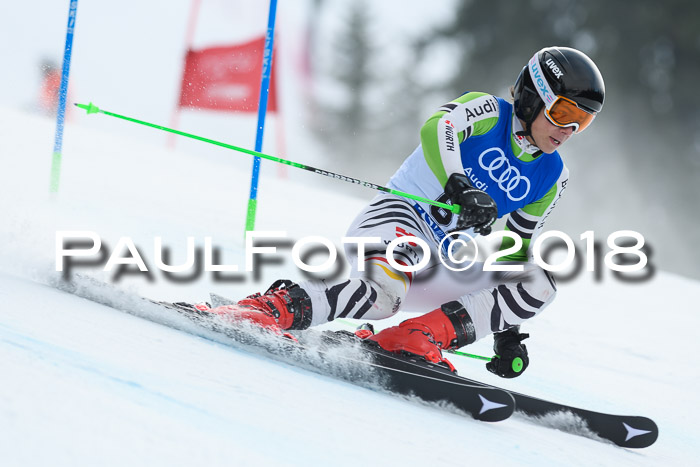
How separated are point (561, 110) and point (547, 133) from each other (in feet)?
0.32

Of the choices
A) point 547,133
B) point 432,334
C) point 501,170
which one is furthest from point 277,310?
point 547,133

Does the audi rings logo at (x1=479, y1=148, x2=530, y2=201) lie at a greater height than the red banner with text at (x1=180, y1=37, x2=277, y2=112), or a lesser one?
lesser

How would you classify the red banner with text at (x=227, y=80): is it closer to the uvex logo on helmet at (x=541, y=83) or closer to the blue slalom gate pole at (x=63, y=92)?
the blue slalom gate pole at (x=63, y=92)

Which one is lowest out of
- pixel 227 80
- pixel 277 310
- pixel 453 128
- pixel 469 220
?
pixel 277 310

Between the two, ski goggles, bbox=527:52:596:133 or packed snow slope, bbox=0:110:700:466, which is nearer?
packed snow slope, bbox=0:110:700:466

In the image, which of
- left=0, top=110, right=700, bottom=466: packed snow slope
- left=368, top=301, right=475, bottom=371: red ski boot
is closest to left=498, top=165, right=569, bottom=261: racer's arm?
left=368, top=301, right=475, bottom=371: red ski boot

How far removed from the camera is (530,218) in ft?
9.06

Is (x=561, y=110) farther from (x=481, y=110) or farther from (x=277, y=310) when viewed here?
(x=277, y=310)

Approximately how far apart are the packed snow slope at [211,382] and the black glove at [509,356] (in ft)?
0.72

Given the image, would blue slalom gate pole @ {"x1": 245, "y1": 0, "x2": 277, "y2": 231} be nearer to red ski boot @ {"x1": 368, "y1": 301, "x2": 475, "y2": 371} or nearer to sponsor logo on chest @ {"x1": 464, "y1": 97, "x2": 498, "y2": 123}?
sponsor logo on chest @ {"x1": 464, "y1": 97, "x2": 498, "y2": 123}

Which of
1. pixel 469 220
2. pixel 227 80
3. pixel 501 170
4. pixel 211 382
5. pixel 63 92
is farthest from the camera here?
pixel 227 80

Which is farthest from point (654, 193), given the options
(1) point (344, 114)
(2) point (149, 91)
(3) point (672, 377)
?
(3) point (672, 377)

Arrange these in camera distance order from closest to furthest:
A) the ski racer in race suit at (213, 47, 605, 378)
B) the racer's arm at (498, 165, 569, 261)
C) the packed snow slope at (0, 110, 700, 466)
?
the packed snow slope at (0, 110, 700, 466) → the ski racer in race suit at (213, 47, 605, 378) → the racer's arm at (498, 165, 569, 261)

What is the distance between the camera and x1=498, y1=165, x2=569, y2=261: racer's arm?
9.06ft
